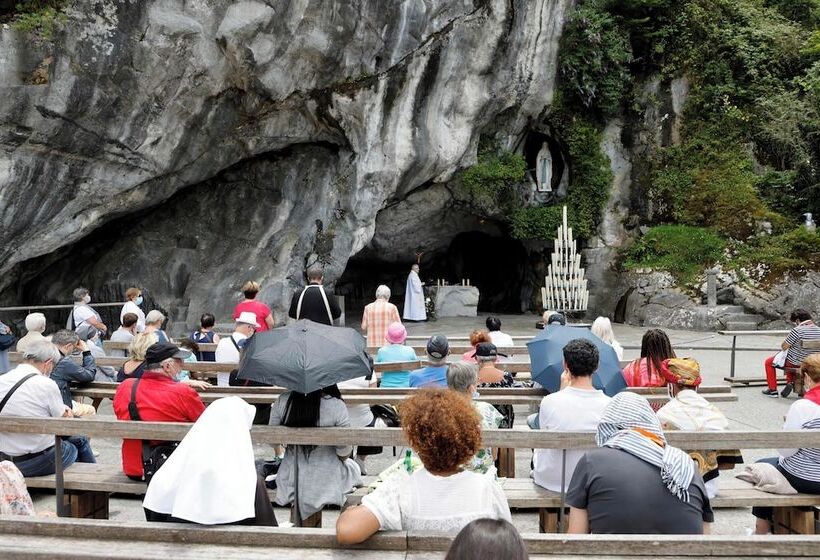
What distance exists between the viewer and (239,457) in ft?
9.55

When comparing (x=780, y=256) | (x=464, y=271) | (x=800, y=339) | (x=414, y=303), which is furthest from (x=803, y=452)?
(x=464, y=271)

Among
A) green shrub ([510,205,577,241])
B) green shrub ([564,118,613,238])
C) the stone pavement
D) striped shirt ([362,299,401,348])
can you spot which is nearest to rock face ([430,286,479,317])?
the stone pavement

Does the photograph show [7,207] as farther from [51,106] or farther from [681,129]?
[681,129]

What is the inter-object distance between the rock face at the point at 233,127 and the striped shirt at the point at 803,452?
455 inches

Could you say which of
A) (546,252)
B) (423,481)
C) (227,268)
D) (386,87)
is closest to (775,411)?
(423,481)

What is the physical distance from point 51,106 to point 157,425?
978cm

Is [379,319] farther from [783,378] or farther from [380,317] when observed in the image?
[783,378]

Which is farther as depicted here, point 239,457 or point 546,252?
point 546,252

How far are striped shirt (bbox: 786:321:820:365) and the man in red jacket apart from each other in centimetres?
747

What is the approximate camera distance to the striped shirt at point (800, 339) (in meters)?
8.73

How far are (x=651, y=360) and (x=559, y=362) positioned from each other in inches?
30.0

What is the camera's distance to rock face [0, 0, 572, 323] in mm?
12055

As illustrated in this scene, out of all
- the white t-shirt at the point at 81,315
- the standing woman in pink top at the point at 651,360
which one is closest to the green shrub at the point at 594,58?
the white t-shirt at the point at 81,315

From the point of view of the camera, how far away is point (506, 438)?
374cm
